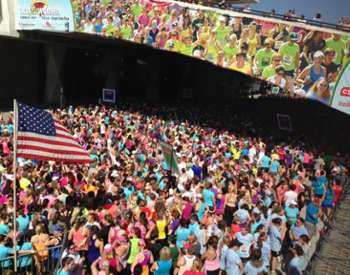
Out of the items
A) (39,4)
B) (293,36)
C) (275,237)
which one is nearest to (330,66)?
(293,36)

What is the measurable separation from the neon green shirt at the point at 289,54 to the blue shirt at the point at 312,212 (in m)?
10.6

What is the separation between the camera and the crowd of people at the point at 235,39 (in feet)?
65.4

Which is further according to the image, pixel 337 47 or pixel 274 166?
pixel 337 47

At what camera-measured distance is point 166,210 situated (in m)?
9.96

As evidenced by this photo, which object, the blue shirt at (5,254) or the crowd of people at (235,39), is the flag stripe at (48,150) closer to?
the blue shirt at (5,254)

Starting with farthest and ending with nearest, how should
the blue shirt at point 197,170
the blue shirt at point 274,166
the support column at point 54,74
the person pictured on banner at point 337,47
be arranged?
the support column at point 54,74 < the person pictured on banner at point 337,47 < the blue shirt at point 274,166 < the blue shirt at point 197,170

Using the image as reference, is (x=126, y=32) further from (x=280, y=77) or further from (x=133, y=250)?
(x=133, y=250)

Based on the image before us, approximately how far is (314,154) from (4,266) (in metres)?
13.2

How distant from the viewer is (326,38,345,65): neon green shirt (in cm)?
1955


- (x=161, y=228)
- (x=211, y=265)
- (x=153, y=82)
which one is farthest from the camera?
(x=153, y=82)

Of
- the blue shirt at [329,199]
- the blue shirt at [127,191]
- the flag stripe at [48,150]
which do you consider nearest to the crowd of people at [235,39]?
the blue shirt at [329,199]

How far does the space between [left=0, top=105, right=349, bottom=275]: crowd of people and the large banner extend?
11828 mm

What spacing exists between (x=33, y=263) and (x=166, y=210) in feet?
9.43

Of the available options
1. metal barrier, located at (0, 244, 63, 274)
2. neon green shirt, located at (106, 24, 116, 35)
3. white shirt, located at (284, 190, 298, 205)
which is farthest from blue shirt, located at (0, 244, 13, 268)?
neon green shirt, located at (106, 24, 116, 35)
